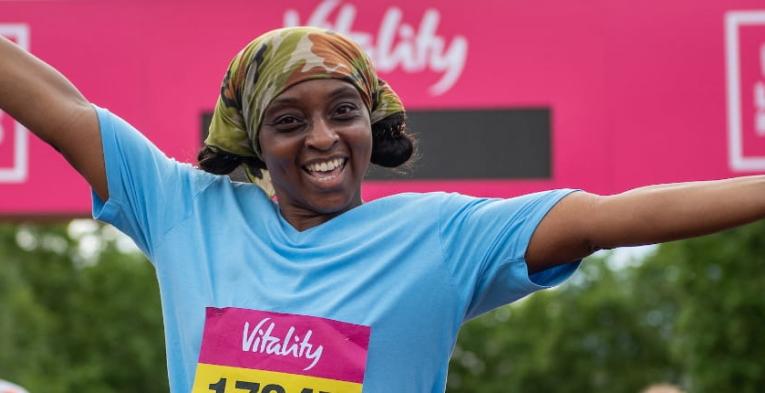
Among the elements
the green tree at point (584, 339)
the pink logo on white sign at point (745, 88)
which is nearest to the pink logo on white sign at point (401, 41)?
the pink logo on white sign at point (745, 88)

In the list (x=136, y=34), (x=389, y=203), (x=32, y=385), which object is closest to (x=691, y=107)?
(x=136, y=34)

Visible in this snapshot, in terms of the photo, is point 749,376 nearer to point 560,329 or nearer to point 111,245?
point 560,329

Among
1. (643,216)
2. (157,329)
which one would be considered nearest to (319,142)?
(643,216)

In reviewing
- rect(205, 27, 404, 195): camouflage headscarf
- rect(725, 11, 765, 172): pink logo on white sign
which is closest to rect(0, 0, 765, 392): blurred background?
rect(725, 11, 765, 172): pink logo on white sign

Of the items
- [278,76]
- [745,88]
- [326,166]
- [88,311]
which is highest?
[745,88]

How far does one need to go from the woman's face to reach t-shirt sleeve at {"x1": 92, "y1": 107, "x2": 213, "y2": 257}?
14cm

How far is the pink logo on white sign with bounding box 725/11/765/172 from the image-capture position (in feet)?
18.7

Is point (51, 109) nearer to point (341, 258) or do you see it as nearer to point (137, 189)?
point (137, 189)

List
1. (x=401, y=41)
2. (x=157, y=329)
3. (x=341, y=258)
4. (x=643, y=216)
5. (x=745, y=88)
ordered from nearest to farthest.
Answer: (x=643, y=216), (x=341, y=258), (x=745, y=88), (x=401, y=41), (x=157, y=329)

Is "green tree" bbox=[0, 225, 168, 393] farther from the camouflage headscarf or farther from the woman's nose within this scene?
the woman's nose

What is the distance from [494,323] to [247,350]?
924 inches

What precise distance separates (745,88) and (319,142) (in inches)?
168

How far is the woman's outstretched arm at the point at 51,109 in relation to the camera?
1839 mm

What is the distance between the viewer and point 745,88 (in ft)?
19.0
